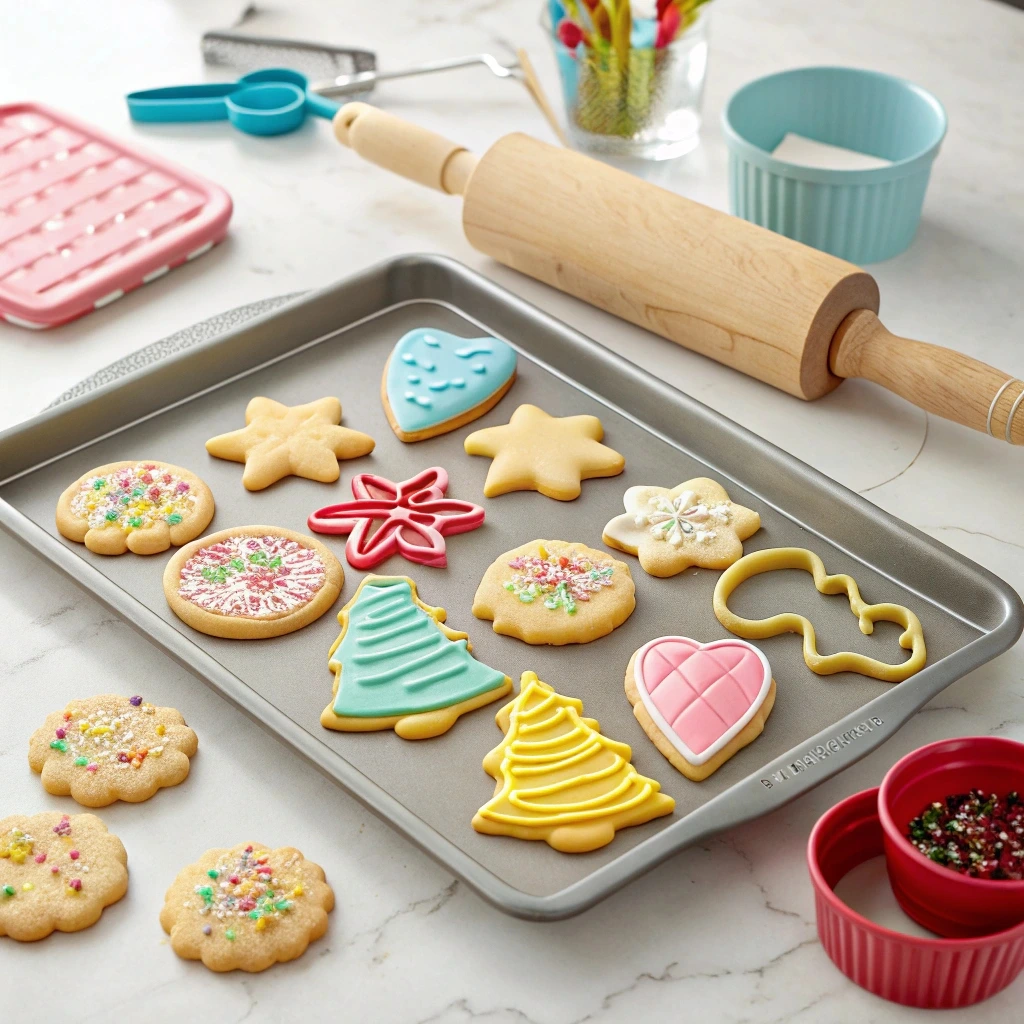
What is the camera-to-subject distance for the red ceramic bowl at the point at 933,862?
0.77m

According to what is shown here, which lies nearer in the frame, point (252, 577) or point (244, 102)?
point (252, 577)

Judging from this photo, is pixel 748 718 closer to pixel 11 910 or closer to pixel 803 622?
pixel 803 622

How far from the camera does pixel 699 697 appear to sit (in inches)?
38.5

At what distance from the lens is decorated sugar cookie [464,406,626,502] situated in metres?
1.20

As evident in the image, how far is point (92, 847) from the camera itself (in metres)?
0.90

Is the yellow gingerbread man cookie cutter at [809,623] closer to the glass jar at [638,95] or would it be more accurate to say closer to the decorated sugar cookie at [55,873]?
the decorated sugar cookie at [55,873]

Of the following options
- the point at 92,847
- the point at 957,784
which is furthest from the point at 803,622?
the point at 92,847

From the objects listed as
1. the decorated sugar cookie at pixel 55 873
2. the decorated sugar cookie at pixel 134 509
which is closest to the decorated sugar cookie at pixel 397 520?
the decorated sugar cookie at pixel 134 509

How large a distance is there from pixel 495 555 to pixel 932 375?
0.47m

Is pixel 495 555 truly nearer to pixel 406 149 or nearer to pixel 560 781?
pixel 560 781

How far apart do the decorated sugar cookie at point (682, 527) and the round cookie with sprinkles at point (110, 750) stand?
417 mm

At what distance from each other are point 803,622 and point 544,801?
0.28 m

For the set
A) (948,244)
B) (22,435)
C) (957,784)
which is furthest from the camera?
(948,244)

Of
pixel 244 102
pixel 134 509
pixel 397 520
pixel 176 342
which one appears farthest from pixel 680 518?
pixel 244 102
